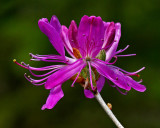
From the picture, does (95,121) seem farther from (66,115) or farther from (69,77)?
(69,77)

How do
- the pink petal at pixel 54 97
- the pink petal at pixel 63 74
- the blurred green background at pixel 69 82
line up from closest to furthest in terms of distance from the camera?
the pink petal at pixel 63 74 → the pink petal at pixel 54 97 → the blurred green background at pixel 69 82

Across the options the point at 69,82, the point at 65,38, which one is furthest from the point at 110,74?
the point at 69,82

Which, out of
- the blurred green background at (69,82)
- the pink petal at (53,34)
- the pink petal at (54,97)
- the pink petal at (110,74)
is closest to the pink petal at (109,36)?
the pink petal at (110,74)

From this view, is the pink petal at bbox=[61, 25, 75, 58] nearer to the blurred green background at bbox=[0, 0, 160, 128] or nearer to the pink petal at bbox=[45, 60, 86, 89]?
the pink petal at bbox=[45, 60, 86, 89]

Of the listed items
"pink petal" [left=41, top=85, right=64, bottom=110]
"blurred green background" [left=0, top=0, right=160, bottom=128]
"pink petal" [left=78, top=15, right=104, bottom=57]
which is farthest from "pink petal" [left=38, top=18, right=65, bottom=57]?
"blurred green background" [left=0, top=0, right=160, bottom=128]

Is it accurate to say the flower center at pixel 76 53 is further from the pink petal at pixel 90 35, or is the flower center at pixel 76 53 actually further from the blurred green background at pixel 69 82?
the blurred green background at pixel 69 82

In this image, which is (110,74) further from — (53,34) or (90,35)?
(53,34)

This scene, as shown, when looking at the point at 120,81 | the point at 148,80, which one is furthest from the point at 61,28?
the point at 148,80
